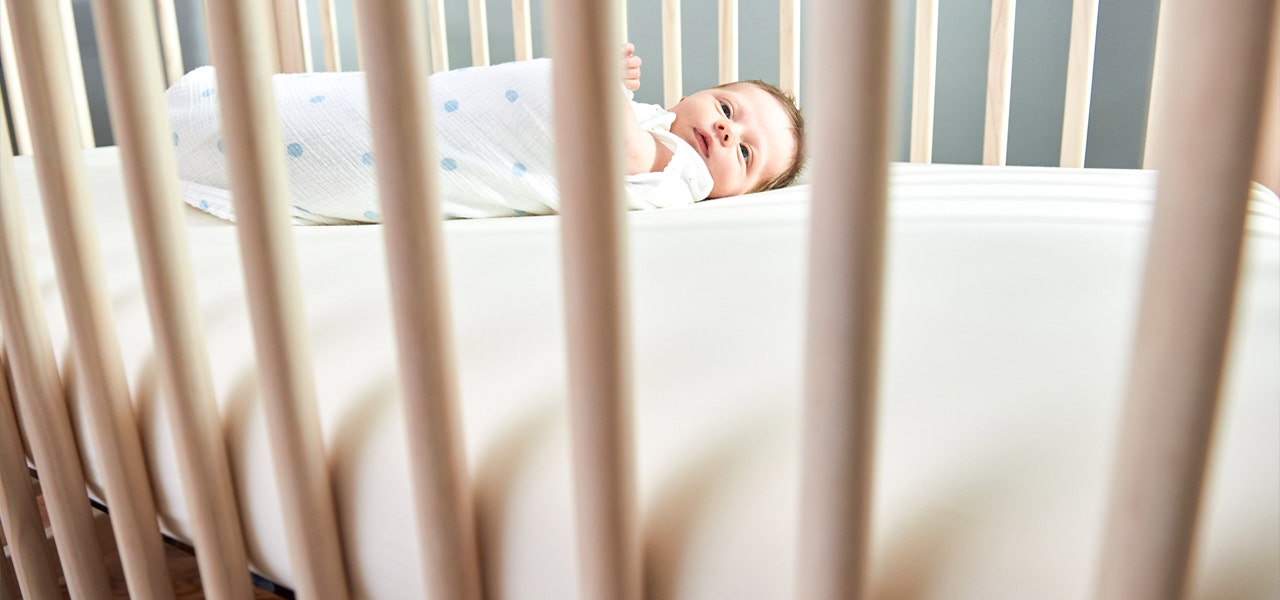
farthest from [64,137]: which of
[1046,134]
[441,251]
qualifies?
[1046,134]

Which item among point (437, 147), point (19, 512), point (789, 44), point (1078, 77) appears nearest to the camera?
point (19, 512)

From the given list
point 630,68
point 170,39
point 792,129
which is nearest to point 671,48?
point 630,68

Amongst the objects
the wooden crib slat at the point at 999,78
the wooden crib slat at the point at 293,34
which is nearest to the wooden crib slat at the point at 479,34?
the wooden crib slat at the point at 293,34

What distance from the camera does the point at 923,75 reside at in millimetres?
1077

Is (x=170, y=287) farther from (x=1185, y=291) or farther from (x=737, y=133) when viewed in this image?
(x=737, y=133)

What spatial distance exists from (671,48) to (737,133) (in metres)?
0.21

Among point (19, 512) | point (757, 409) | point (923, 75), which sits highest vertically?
point (923, 75)

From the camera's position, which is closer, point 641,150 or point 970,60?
point 641,150

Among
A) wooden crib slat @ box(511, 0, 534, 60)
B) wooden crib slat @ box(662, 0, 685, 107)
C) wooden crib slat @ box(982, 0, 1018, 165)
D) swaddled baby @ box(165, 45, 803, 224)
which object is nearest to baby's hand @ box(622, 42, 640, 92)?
wooden crib slat @ box(662, 0, 685, 107)

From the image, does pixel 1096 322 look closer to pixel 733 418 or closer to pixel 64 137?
pixel 733 418

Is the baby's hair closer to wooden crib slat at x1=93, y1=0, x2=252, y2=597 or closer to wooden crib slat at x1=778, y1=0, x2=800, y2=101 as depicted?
wooden crib slat at x1=778, y1=0, x2=800, y2=101

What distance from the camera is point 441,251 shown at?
28cm

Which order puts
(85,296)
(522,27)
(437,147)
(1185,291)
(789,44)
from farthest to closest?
(522,27)
(789,44)
(437,147)
(85,296)
(1185,291)

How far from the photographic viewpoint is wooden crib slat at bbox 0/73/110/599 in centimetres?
46
